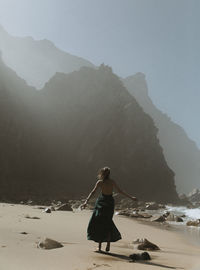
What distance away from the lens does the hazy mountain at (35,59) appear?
127 meters

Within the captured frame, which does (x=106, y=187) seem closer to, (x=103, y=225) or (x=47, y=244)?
(x=103, y=225)

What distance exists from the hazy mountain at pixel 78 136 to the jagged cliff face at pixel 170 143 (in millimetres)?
102905

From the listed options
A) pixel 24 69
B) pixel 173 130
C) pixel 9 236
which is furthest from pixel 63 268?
pixel 173 130

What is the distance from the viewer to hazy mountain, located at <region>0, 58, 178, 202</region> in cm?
5444

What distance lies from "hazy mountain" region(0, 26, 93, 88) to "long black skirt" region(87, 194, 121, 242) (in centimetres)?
11956

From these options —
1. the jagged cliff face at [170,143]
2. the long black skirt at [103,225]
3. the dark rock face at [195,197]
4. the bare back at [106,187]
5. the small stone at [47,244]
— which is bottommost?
the small stone at [47,244]

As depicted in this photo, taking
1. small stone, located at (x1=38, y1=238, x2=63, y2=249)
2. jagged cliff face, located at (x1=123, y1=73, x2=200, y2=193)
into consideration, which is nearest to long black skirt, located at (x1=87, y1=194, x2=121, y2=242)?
small stone, located at (x1=38, y1=238, x2=63, y2=249)

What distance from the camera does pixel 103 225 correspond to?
17.4ft

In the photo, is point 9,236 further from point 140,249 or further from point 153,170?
point 153,170

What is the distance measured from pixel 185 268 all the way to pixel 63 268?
1.67 meters

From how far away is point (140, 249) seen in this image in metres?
5.82

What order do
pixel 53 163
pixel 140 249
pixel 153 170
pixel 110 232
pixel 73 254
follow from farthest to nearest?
pixel 153 170, pixel 53 163, pixel 140 249, pixel 110 232, pixel 73 254

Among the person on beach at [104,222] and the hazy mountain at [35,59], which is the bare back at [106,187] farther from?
the hazy mountain at [35,59]

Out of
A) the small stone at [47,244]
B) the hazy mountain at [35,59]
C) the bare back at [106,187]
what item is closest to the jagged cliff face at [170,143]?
the hazy mountain at [35,59]
